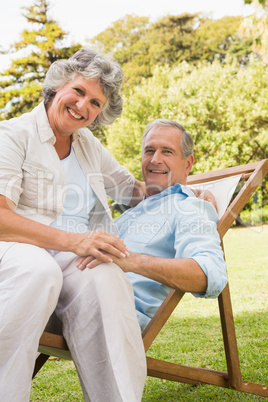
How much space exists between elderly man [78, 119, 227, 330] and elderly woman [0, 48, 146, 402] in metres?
0.16

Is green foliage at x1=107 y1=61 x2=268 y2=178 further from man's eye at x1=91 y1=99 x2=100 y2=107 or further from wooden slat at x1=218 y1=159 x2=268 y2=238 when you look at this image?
man's eye at x1=91 y1=99 x2=100 y2=107

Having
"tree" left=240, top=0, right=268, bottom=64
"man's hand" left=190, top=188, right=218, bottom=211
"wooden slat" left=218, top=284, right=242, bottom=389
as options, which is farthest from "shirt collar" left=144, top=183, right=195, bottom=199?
"tree" left=240, top=0, right=268, bottom=64

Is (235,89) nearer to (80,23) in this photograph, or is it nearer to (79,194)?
(79,194)

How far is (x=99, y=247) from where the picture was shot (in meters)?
1.96

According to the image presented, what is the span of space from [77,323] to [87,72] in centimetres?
135

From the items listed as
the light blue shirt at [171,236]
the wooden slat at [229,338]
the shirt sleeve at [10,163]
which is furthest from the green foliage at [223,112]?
the shirt sleeve at [10,163]

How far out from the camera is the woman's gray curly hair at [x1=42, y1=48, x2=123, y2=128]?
2.51 m

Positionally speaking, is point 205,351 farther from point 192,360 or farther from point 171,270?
point 171,270

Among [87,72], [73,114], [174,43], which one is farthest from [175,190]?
[174,43]

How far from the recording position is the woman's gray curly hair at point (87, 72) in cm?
251

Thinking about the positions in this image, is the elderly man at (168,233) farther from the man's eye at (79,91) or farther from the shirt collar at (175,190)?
the man's eye at (79,91)

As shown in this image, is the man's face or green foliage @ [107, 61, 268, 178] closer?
the man's face

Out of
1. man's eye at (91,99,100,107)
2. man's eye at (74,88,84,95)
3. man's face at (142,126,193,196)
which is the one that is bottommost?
man's face at (142,126,193,196)

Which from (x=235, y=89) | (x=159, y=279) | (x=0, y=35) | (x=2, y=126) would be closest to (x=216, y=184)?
(x=159, y=279)
